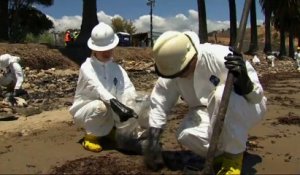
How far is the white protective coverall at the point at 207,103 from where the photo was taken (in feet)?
14.0

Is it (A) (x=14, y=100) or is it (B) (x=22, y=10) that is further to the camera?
(B) (x=22, y=10)

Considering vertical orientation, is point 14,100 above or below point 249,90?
below

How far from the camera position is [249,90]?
4.17 meters

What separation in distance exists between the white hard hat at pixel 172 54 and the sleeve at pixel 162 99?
333 mm

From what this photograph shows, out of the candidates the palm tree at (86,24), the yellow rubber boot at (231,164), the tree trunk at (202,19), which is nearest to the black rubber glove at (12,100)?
the yellow rubber boot at (231,164)

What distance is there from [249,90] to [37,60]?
14.6 meters

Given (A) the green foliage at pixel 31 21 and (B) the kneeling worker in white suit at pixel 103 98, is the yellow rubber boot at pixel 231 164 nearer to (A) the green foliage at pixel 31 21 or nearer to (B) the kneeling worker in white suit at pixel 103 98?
(B) the kneeling worker in white suit at pixel 103 98

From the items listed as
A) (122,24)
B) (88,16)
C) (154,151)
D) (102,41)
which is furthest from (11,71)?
(122,24)

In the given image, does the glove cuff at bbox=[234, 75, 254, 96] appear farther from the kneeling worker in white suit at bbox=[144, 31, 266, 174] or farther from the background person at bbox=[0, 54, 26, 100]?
the background person at bbox=[0, 54, 26, 100]

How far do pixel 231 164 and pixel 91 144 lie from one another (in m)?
1.80

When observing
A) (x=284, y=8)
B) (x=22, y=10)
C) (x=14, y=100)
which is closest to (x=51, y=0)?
(x=22, y=10)

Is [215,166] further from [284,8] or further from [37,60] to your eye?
[284,8]

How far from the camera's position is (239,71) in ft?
13.3

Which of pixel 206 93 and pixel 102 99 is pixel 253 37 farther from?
pixel 206 93
